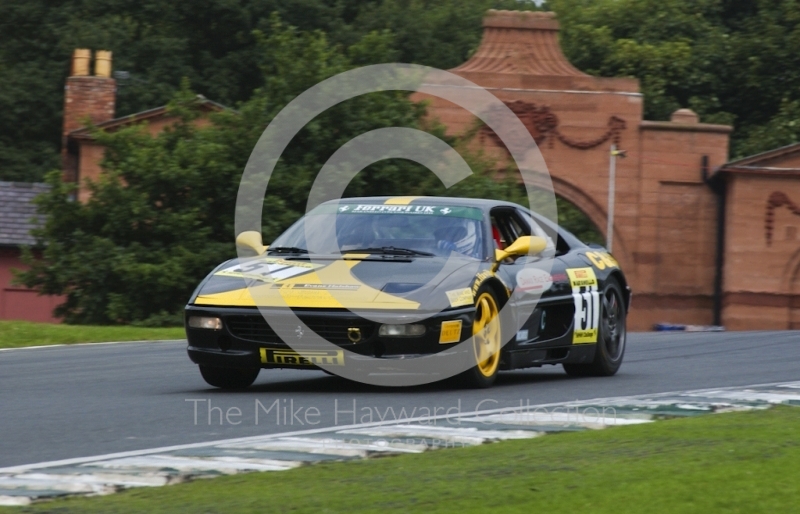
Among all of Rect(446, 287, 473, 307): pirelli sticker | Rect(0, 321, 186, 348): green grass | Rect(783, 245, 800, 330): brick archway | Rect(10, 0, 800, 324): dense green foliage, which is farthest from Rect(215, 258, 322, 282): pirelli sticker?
Rect(783, 245, 800, 330): brick archway

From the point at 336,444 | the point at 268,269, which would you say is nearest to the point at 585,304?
the point at 268,269

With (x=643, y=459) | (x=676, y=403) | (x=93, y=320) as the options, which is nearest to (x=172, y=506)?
(x=643, y=459)

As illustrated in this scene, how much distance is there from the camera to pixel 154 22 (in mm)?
52656

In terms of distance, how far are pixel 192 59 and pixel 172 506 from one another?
47.6 meters

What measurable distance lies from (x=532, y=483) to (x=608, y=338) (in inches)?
231

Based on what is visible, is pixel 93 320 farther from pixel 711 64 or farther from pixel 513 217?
pixel 711 64

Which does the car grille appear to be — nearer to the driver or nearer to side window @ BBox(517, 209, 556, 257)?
the driver

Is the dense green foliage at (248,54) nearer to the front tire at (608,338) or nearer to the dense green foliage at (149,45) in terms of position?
the dense green foliage at (149,45)

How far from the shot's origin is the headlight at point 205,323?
9.13 meters

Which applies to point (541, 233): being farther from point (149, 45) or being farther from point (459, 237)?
point (149, 45)

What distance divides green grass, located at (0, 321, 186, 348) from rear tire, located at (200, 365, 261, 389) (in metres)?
5.70

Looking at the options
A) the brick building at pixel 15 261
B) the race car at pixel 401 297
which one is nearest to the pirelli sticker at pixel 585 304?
the race car at pixel 401 297

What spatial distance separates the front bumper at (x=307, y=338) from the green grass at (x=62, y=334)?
246 inches

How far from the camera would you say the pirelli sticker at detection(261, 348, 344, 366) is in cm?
888
